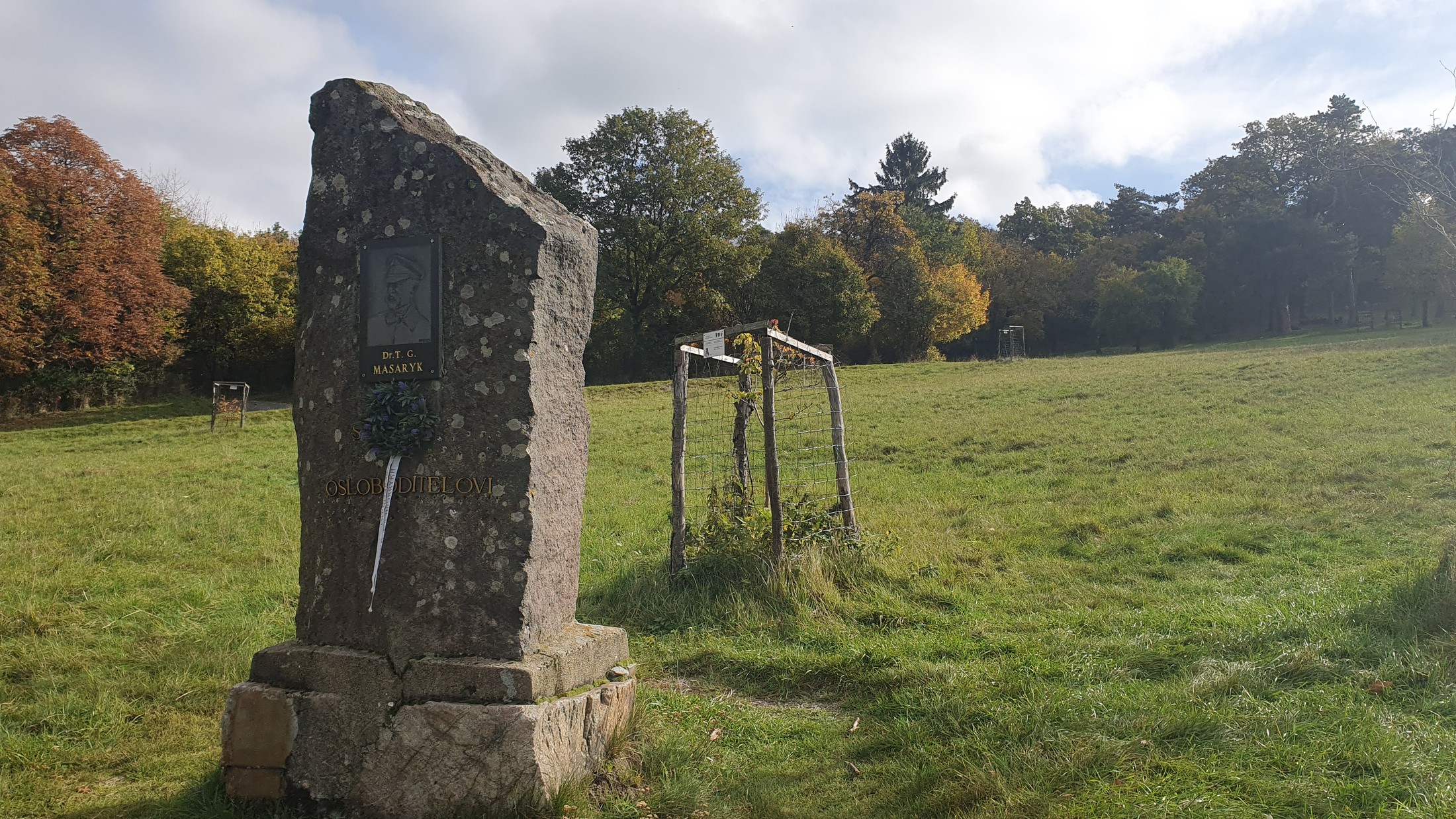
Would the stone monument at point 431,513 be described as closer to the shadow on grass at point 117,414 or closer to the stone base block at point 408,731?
the stone base block at point 408,731

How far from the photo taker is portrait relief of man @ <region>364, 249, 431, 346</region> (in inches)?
184

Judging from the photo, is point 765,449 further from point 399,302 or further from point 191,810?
point 191,810

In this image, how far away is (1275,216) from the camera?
59188mm

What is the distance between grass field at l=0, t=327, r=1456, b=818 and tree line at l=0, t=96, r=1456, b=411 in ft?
13.4

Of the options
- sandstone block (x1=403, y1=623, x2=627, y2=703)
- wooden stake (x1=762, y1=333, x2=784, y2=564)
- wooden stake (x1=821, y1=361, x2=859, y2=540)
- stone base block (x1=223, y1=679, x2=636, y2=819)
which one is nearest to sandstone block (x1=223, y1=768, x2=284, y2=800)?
stone base block (x1=223, y1=679, x2=636, y2=819)

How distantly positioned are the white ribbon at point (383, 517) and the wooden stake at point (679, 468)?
4070 millimetres

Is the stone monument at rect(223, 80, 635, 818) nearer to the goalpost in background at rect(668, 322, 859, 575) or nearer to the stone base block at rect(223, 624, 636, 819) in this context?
the stone base block at rect(223, 624, 636, 819)

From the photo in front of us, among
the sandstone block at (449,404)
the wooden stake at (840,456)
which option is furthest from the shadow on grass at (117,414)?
the sandstone block at (449,404)

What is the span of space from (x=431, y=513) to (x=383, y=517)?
256 millimetres

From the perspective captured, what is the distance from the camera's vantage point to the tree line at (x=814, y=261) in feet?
105

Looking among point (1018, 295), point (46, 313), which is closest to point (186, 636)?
point (46, 313)

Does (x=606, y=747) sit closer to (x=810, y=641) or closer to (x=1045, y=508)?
(x=810, y=641)

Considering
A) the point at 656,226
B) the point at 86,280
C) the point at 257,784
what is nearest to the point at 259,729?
the point at 257,784

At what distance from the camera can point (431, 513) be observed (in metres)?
4.54
